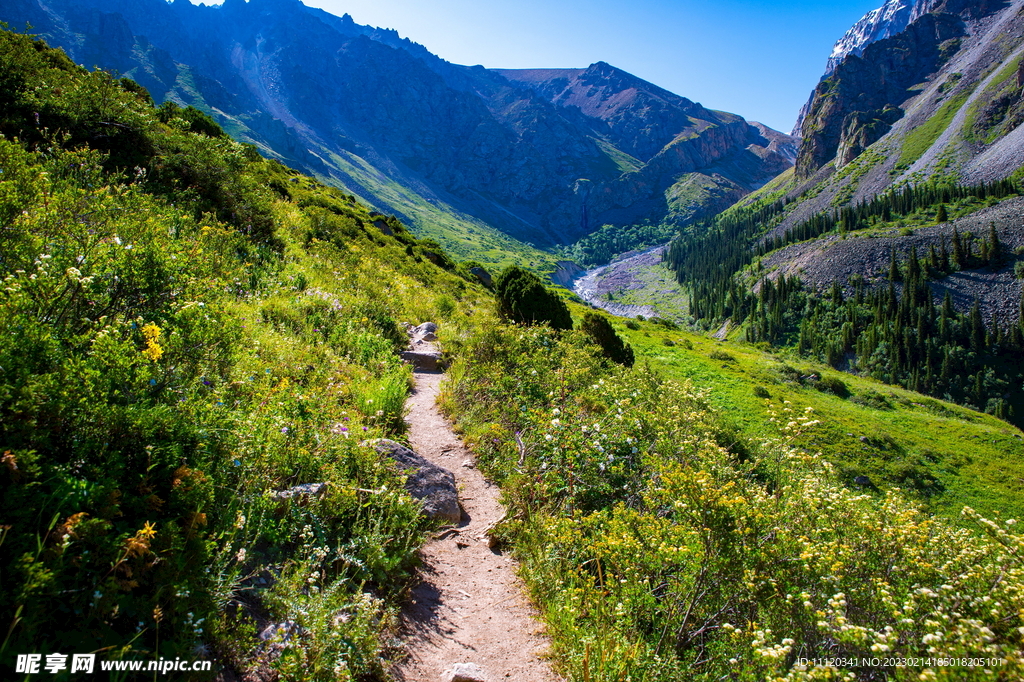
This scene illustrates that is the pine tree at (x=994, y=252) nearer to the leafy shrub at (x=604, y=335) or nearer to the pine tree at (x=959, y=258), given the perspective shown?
the pine tree at (x=959, y=258)

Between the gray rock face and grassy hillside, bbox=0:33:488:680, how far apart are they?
0.28 metres

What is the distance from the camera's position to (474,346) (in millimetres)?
11133

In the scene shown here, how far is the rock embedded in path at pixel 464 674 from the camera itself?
11.5ft

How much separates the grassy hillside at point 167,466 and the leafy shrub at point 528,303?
333 inches

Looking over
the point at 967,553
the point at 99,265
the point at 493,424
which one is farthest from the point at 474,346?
the point at 967,553

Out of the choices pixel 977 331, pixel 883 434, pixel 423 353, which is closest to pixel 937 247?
pixel 977 331

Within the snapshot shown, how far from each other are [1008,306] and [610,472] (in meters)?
100

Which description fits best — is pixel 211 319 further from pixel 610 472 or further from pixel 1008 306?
pixel 1008 306

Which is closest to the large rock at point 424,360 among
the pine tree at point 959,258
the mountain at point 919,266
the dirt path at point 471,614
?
the dirt path at point 471,614

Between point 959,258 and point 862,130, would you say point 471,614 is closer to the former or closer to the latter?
point 959,258

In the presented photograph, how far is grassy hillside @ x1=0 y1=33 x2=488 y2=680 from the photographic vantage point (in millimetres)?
2260

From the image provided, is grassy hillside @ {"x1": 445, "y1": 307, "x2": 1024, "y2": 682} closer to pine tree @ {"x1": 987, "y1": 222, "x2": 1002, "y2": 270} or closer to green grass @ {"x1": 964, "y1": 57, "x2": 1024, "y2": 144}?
pine tree @ {"x1": 987, "y1": 222, "x2": 1002, "y2": 270}

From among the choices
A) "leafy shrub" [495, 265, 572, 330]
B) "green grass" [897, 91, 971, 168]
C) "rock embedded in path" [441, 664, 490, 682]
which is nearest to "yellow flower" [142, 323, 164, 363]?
"rock embedded in path" [441, 664, 490, 682]

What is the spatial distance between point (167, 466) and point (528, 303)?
44.3ft
